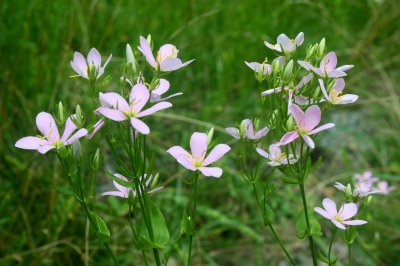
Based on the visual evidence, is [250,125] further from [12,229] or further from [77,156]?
[12,229]

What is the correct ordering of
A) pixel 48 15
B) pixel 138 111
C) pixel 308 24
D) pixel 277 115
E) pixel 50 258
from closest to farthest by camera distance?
pixel 138 111 → pixel 277 115 → pixel 50 258 → pixel 48 15 → pixel 308 24

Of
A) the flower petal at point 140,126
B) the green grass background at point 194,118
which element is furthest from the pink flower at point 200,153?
the green grass background at point 194,118

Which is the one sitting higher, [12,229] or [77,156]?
[77,156]

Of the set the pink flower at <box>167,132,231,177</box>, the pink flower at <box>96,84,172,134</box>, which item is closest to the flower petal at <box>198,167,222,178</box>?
the pink flower at <box>167,132,231,177</box>

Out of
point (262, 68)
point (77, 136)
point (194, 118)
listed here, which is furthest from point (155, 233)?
point (194, 118)

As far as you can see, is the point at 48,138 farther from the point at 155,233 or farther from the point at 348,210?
the point at 348,210

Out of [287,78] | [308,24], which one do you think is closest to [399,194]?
[308,24]

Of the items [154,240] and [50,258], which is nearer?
[154,240]

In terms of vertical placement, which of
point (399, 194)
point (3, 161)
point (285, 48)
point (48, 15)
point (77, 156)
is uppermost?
point (48, 15)
